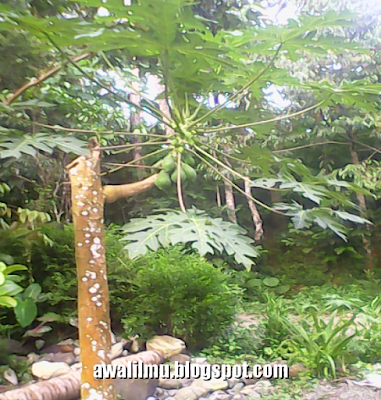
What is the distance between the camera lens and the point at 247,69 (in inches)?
26.5

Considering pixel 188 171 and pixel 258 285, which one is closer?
pixel 188 171

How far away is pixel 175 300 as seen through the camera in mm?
856

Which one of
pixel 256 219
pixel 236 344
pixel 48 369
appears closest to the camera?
pixel 48 369

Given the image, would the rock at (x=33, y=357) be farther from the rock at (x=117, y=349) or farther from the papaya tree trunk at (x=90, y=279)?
the papaya tree trunk at (x=90, y=279)

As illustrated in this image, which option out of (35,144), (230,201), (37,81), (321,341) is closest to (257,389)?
(321,341)

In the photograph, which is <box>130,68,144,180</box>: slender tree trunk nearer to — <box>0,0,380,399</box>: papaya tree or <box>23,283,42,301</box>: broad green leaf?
<box>0,0,380,399</box>: papaya tree

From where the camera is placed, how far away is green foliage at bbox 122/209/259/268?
1.75 feet

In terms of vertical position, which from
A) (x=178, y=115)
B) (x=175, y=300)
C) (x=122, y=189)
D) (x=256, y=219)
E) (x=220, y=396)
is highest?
(x=178, y=115)

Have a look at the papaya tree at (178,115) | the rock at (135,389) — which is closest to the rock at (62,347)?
the rock at (135,389)

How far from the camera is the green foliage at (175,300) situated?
0.85 m

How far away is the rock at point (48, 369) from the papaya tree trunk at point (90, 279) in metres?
0.21

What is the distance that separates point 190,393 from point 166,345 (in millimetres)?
148

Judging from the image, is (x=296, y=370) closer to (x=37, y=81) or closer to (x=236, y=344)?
(x=236, y=344)

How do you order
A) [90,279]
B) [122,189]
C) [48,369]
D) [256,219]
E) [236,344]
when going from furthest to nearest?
[256,219], [236,344], [48,369], [122,189], [90,279]
